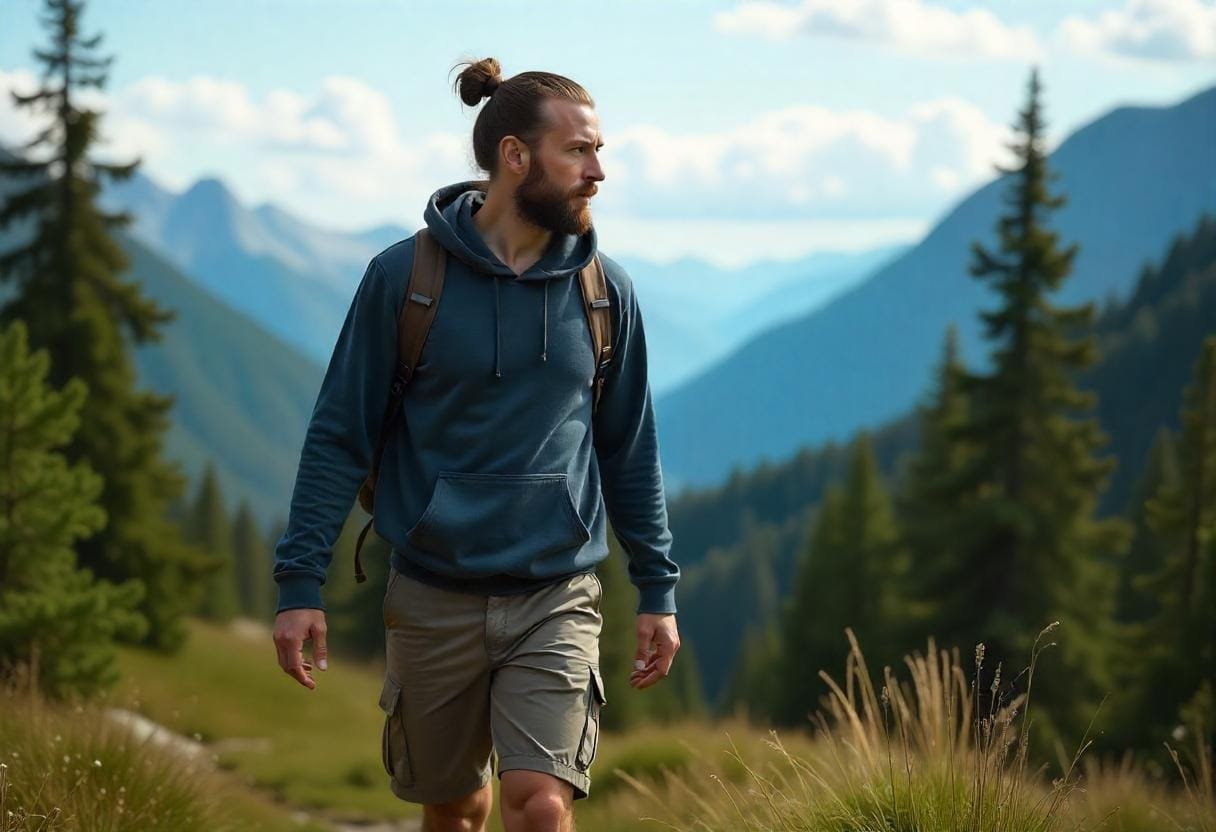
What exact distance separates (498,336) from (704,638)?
116152mm

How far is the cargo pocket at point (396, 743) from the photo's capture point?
4.46 m

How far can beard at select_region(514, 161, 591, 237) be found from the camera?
4.34 m

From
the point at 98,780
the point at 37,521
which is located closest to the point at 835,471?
the point at 37,521

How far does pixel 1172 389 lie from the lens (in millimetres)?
124562

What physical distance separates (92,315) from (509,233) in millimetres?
24378

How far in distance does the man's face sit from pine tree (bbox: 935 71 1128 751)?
23.9m

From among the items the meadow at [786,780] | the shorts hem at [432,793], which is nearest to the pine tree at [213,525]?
the meadow at [786,780]

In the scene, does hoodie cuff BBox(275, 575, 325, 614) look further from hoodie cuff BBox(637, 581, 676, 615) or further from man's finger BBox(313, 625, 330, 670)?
hoodie cuff BBox(637, 581, 676, 615)

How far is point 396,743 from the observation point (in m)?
4.48

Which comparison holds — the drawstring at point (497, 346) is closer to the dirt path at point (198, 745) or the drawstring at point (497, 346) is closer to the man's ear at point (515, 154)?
the man's ear at point (515, 154)

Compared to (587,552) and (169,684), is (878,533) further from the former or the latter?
(587,552)

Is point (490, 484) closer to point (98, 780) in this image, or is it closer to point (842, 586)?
point (98, 780)

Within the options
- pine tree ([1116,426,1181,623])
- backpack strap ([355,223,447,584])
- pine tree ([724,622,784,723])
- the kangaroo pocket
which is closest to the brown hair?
backpack strap ([355,223,447,584])

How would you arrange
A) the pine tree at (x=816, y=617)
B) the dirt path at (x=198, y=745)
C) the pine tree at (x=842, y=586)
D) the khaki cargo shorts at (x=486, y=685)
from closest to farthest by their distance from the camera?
1. the khaki cargo shorts at (x=486, y=685)
2. the dirt path at (x=198, y=745)
3. the pine tree at (x=842, y=586)
4. the pine tree at (x=816, y=617)
